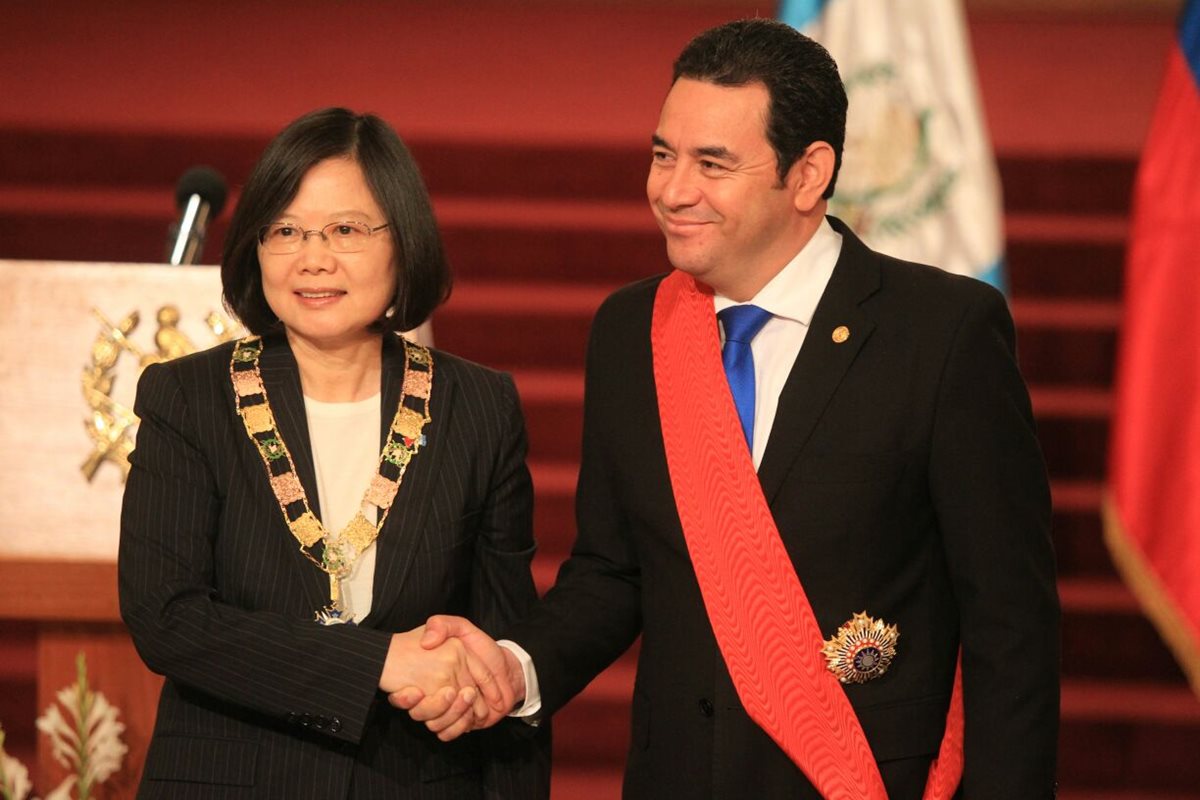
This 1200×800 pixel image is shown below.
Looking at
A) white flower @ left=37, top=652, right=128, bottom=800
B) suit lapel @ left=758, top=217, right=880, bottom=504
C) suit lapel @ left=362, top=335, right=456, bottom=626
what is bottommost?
white flower @ left=37, top=652, right=128, bottom=800

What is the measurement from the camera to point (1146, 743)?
4.24 meters

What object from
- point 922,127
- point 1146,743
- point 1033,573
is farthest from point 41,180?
point 1033,573

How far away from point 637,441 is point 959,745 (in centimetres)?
56

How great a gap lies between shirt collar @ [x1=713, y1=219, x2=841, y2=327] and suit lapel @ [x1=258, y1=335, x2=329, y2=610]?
582 millimetres

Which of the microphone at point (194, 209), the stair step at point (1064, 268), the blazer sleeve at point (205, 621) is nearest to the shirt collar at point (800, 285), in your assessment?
the blazer sleeve at point (205, 621)

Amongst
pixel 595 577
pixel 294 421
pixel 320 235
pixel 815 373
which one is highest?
pixel 320 235

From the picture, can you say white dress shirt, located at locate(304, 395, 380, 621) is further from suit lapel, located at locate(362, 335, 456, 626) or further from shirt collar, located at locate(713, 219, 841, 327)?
shirt collar, located at locate(713, 219, 841, 327)

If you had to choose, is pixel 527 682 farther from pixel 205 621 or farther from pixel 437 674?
pixel 205 621

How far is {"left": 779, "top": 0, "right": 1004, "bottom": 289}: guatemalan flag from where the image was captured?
13.3 feet

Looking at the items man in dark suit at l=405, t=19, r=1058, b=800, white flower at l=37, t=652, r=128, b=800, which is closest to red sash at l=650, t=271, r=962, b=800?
man in dark suit at l=405, t=19, r=1058, b=800

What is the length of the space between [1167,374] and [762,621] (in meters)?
2.41

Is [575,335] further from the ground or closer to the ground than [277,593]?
closer to the ground

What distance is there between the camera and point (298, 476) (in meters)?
1.96

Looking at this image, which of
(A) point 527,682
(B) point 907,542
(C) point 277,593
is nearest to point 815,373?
(B) point 907,542
